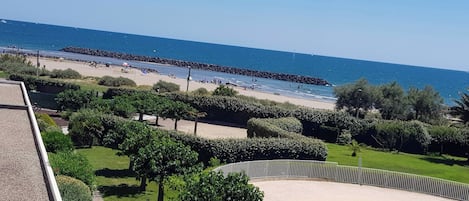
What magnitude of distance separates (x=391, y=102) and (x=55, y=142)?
44640mm

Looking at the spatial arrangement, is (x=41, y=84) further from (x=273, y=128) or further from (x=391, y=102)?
(x=391, y=102)

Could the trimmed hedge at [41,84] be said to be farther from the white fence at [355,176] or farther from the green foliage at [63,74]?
the white fence at [355,176]

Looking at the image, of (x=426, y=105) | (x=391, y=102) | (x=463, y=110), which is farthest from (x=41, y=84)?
(x=426, y=105)

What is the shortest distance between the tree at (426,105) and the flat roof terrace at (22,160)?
45.5 m

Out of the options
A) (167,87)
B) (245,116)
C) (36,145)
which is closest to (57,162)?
(36,145)

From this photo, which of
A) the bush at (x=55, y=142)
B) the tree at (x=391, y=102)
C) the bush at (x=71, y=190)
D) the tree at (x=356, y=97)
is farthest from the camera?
the tree at (x=356, y=97)

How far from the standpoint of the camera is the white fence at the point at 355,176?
27.9 meters

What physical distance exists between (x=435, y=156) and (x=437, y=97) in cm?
1693

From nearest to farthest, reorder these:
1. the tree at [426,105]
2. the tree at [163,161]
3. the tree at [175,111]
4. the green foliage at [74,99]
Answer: the tree at [163,161]
the tree at [175,111]
the green foliage at [74,99]
the tree at [426,105]

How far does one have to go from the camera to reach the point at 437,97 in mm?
57688

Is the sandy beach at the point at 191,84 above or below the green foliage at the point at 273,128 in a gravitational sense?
below

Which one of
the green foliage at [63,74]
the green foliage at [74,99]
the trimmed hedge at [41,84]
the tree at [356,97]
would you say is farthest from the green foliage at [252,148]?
the green foliage at [63,74]

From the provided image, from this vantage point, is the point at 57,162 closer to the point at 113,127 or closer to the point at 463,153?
the point at 113,127

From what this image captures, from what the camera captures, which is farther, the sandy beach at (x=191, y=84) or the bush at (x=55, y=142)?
the sandy beach at (x=191, y=84)
